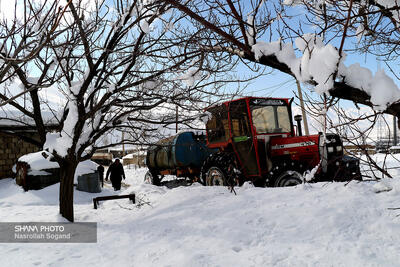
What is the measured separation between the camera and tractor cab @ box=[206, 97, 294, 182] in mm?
7004

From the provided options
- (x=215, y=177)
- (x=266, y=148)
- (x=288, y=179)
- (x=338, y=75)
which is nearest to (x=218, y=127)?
(x=266, y=148)

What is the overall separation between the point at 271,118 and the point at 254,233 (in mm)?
3884

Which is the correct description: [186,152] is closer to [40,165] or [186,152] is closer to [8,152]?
[40,165]

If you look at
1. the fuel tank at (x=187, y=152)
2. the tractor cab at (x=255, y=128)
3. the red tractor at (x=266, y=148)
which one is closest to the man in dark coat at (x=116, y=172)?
the fuel tank at (x=187, y=152)

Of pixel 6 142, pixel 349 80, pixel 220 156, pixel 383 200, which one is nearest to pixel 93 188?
pixel 6 142

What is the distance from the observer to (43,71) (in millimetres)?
5941

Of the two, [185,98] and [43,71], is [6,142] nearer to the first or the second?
[43,71]

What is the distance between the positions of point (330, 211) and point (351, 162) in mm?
3069

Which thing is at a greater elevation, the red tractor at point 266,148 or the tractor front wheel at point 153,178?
the red tractor at point 266,148

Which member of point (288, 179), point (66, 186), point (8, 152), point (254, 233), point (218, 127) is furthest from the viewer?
point (8, 152)

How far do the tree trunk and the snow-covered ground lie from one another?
0.81 feet

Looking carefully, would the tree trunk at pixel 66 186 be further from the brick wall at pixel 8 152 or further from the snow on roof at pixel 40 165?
the brick wall at pixel 8 152

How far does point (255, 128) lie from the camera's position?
277 inches

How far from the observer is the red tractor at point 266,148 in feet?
21.3
